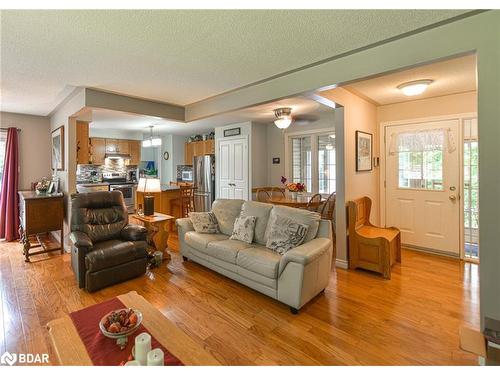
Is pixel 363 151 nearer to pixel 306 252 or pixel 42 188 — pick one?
pixel 306 252

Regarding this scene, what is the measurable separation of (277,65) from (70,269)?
144 inches

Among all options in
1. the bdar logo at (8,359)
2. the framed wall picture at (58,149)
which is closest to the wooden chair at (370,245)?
the bdar logo at (8,359)

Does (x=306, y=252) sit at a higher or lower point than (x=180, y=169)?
lower


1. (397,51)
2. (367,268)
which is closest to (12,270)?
(367,268)

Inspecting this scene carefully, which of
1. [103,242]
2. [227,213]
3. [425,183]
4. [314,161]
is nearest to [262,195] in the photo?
[314,161]

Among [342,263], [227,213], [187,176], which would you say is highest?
[187,176]

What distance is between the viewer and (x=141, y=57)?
2.49 m

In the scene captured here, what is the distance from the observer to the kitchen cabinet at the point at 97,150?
22.4 ft

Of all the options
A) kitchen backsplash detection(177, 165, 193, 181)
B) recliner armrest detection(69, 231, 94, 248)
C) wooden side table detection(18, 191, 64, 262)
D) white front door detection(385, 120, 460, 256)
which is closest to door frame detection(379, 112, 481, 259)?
white front door detection(385, 120, 460, 256)

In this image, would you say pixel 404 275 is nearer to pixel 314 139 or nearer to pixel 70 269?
pixel 314 139

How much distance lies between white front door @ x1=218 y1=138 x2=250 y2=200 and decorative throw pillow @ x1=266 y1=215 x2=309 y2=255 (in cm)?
287

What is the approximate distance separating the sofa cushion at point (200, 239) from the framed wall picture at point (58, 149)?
2.60 meters

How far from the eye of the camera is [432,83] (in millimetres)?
3277

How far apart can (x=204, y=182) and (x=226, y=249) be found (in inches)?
157
